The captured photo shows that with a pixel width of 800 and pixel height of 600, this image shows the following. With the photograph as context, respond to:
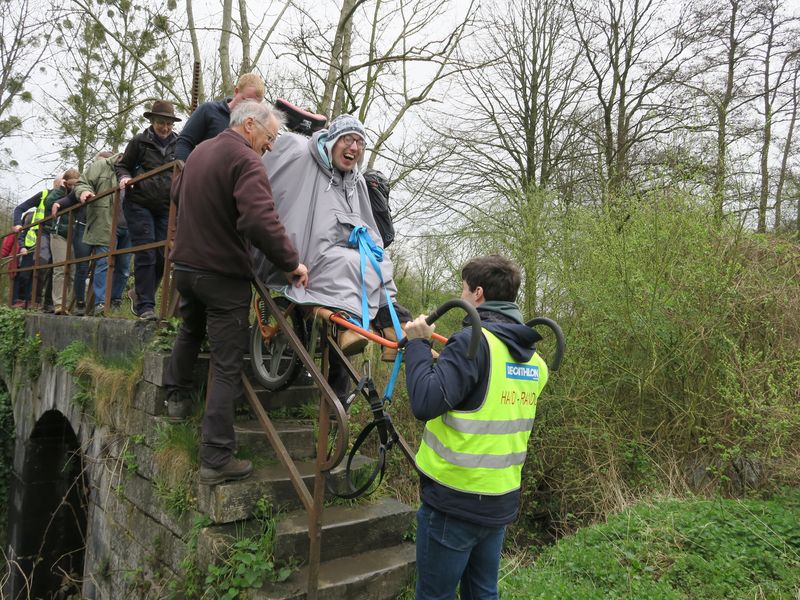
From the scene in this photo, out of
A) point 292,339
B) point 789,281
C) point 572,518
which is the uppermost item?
point 789,281

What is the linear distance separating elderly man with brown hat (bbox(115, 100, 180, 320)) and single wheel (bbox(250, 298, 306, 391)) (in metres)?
1.21

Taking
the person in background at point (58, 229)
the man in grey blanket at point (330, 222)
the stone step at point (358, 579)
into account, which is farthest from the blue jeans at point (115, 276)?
the stone step at point (358, 579)

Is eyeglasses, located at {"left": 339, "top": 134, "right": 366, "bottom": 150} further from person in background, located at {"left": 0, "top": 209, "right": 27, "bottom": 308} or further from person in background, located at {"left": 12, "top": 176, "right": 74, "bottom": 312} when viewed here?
person in background, located at {"left": 0, "top": 209, "right": 27, "bottom": 308}

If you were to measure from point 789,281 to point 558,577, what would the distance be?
3.79 meters

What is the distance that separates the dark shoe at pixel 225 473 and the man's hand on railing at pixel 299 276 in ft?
3.57

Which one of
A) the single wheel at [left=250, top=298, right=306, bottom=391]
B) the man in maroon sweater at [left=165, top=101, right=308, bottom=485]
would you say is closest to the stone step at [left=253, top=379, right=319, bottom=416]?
the single wheel at [left=250, top=298, right=306, bottom=391]

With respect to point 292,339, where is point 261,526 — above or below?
below

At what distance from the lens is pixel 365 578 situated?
10.2ft

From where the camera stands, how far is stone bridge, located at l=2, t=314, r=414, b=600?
122 inches

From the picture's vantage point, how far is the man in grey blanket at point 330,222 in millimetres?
3176

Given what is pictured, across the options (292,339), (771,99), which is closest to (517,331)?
(292,339)

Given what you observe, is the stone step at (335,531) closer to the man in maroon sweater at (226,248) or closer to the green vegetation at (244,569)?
the green vegetation at (244,569)

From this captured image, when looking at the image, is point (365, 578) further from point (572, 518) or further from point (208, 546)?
point (572, 518)

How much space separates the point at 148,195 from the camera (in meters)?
4.79
